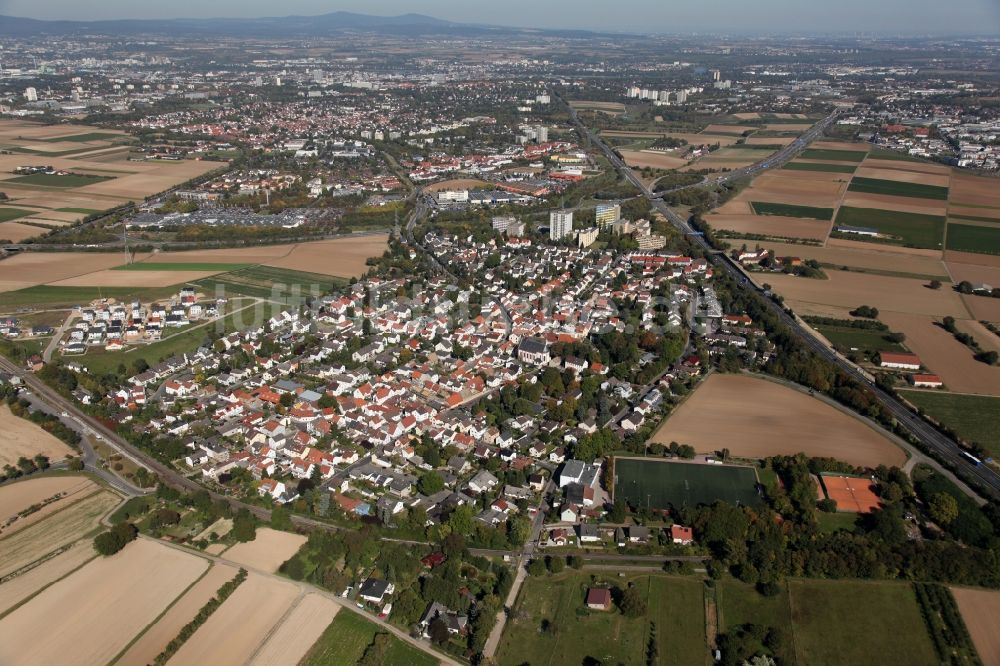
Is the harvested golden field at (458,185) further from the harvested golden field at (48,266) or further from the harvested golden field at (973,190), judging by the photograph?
the harvested golden field at (973,190)

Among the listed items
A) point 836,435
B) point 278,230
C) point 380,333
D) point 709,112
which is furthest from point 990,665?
point 709,112

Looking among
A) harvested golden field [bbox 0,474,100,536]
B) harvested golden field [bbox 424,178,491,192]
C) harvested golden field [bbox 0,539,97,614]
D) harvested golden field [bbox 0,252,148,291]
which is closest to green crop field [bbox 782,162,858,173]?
harvested golden field [bbox 424,178,491,192]

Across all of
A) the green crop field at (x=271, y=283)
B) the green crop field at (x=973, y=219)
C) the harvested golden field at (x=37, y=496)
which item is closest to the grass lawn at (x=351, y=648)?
the harvested golden field at (x=37, y=496)

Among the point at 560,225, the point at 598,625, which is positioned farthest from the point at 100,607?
the point at 560,225

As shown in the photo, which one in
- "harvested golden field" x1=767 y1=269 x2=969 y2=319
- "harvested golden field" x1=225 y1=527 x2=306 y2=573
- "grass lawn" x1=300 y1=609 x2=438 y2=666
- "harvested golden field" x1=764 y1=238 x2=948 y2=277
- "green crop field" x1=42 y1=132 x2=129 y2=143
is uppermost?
"green crop field" x1=42 y1=132 x2=129 y2=143

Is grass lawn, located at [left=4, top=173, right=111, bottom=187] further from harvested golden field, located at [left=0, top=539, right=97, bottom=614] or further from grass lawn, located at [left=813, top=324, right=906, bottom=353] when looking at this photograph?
grass lawn, located at [left=813, top=324, right=906, bottom=353]

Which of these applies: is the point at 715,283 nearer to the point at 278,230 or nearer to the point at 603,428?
the point at 603,428
